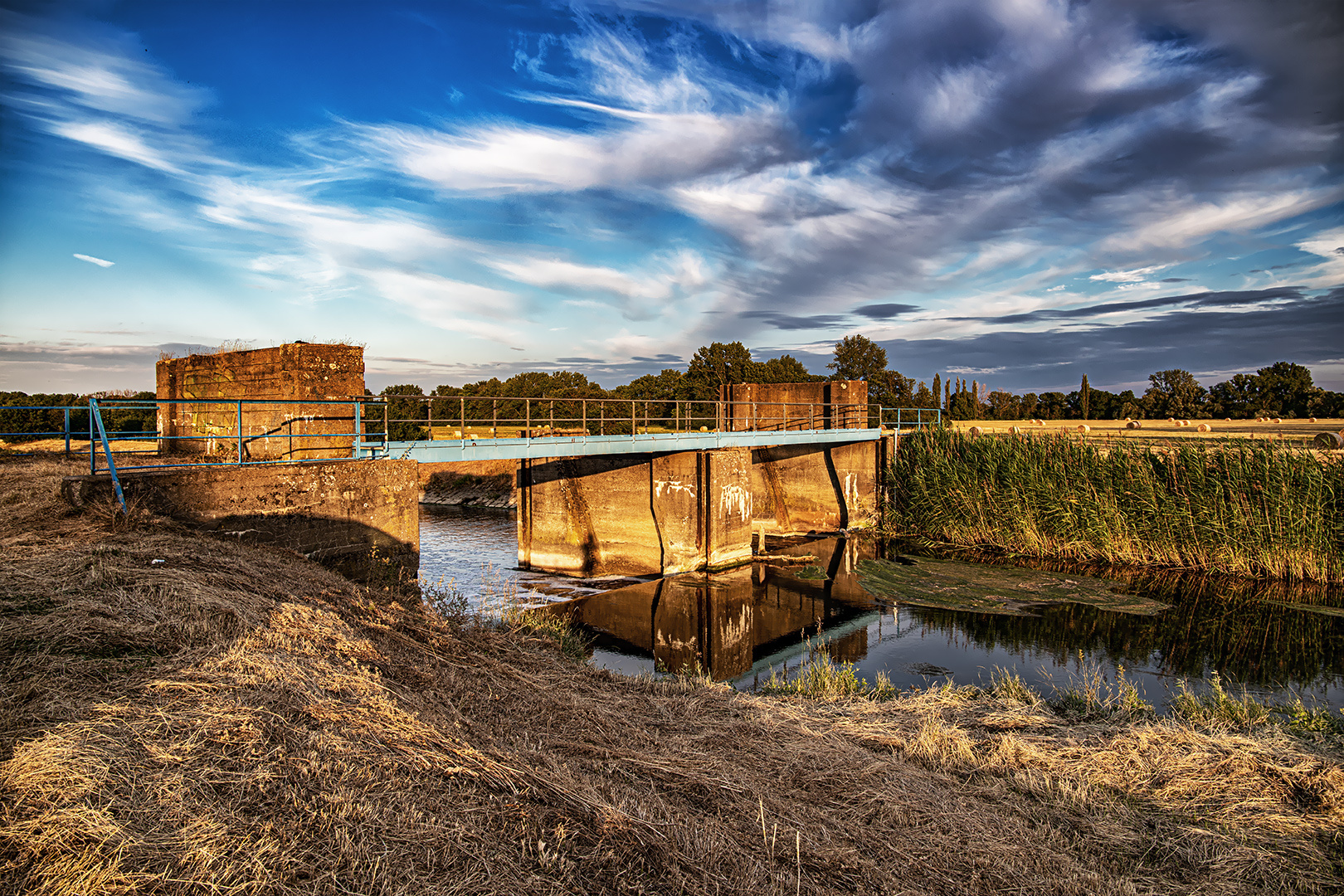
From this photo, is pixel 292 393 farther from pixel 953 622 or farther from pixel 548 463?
pixel 953 622

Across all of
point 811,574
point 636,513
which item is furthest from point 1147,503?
point 636,513

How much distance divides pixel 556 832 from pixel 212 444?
13685 mm

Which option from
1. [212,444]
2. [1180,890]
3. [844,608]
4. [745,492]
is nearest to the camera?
[1180,890]

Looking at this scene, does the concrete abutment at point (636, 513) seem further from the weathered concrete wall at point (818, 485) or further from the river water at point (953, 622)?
the weathered concrete wall at point (818, 485)

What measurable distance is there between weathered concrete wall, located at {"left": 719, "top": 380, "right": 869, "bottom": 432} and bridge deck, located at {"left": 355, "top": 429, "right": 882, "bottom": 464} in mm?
3595

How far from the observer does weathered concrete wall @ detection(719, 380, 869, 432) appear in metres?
27.1

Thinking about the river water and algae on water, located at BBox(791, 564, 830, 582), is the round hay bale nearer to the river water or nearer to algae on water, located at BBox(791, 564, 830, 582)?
the river water

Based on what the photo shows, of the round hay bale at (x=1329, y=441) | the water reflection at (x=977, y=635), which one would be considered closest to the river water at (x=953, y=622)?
the water reflection at (x=977, y=635)

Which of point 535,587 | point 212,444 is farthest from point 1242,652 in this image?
point 212,444

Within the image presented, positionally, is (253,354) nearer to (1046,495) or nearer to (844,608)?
(844,608)

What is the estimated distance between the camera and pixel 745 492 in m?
20.2

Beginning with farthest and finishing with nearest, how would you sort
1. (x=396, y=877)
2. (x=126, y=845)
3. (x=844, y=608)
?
(x=844, y=608), (x=396, y=877), (x=126, y=845)

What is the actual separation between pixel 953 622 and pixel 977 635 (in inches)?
32.0

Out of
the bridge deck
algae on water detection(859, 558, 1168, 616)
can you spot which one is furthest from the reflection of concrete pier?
the bridge deck
